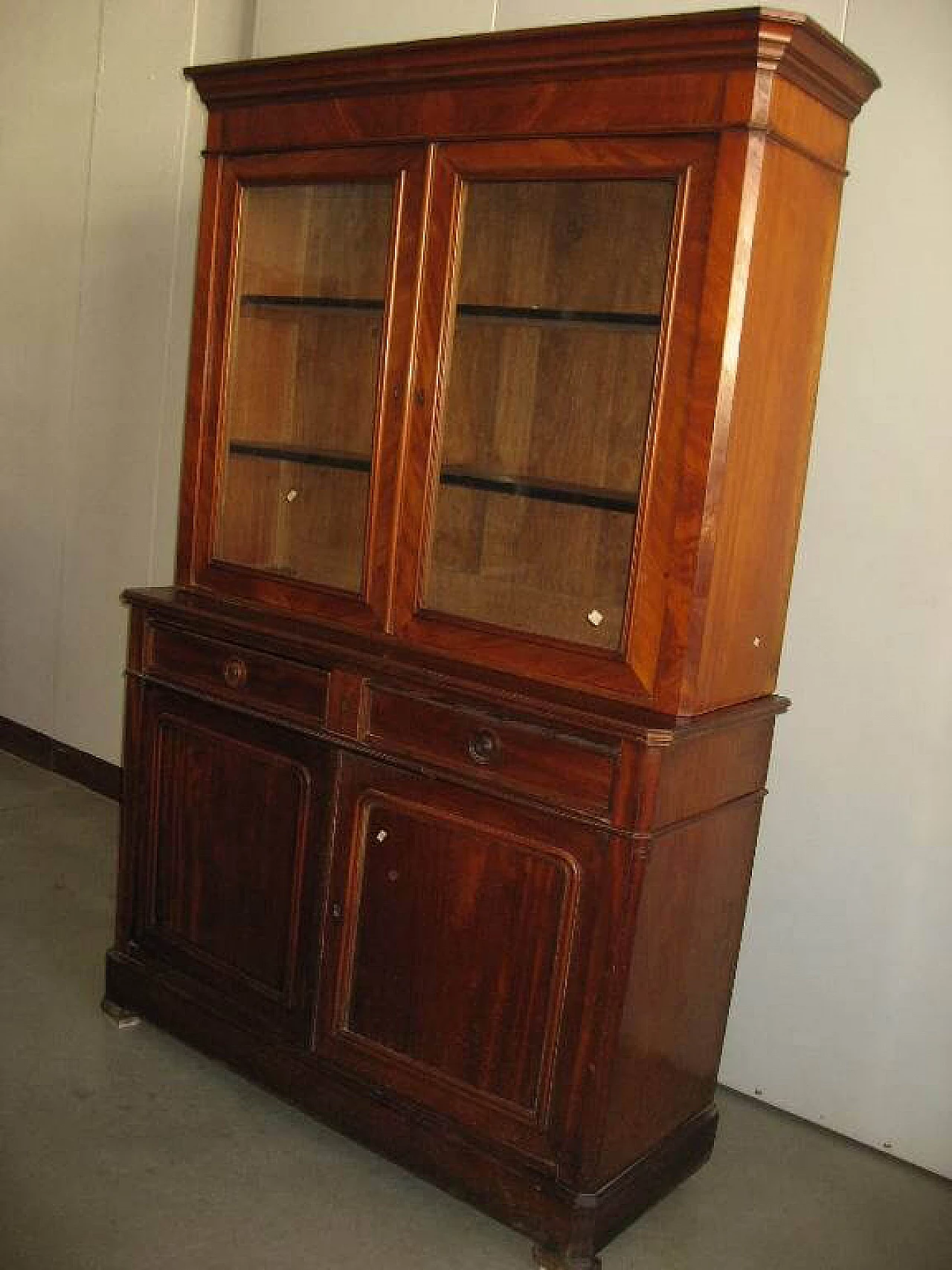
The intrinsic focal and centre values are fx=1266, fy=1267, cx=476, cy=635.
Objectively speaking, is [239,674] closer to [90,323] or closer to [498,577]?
[498,577]

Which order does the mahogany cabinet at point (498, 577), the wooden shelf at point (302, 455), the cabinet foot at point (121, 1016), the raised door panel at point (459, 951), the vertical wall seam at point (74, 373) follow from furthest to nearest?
the vertical wall seam at point (74, 373)
the cabinet foot at point (121, 1016)
the wooden shelf at point (302, 455)
the raised door panel at point (459, 951)
the mahogany cabinet at point (498, 577)

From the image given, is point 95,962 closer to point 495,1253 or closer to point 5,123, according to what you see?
point 495,1253

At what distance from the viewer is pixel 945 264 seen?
7.52 feet

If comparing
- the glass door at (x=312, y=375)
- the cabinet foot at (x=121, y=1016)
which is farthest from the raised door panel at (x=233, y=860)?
the glass door at (x=312, y=375)

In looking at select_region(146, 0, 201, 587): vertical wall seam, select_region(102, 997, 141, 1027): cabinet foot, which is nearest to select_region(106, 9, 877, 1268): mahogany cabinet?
select_region(102, 997, 141, 1027): cabinet foot

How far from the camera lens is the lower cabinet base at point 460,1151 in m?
2.11

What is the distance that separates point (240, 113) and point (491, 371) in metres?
0.78

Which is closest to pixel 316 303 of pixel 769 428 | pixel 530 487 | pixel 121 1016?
pixel 530 487

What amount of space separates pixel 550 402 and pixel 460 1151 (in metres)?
1.32

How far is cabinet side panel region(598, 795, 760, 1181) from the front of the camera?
6.79 feet

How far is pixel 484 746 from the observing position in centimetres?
212

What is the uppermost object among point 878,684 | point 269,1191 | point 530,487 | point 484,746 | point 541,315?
point 541,315

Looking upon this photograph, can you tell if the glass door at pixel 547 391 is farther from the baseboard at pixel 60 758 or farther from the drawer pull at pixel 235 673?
the baseboard at pixel 60 758

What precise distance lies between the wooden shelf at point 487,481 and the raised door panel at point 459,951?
533 mm
